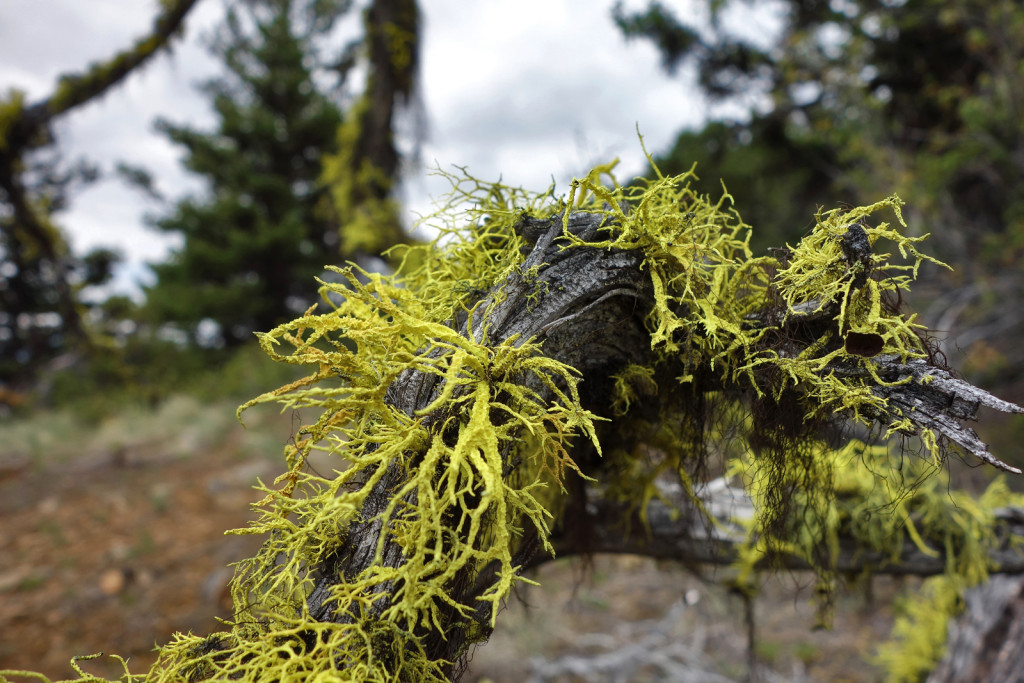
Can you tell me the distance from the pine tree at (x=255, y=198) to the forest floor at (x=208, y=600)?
5.90m

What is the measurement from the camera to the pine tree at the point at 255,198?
11.4 m

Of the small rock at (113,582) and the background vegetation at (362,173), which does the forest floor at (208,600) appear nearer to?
the small rock at (113,582)

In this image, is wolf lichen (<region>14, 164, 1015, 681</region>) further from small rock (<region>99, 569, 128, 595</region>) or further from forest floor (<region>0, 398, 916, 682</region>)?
small rock (<region>99, 569, 128, 595</region>)

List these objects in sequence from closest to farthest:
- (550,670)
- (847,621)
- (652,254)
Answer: (652,254), (550,670), (847,621)

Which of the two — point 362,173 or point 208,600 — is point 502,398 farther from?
point 362,173

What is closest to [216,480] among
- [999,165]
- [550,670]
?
[550,670]

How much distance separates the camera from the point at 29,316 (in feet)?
40.8

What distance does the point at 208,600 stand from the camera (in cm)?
385

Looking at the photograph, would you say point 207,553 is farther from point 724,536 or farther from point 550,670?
point 724,536

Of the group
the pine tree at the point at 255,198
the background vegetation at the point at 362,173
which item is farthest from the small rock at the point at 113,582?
the pine tree at the point at 255,198

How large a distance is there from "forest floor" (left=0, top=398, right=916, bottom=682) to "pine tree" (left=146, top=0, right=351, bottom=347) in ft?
19.4

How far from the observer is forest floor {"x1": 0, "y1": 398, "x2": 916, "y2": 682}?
3553mm

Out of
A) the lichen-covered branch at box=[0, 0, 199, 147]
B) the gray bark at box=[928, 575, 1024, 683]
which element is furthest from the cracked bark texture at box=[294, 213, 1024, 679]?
the lichen-covered branch at box=[0, 0, 199, 147]

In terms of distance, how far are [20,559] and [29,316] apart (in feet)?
37.2
